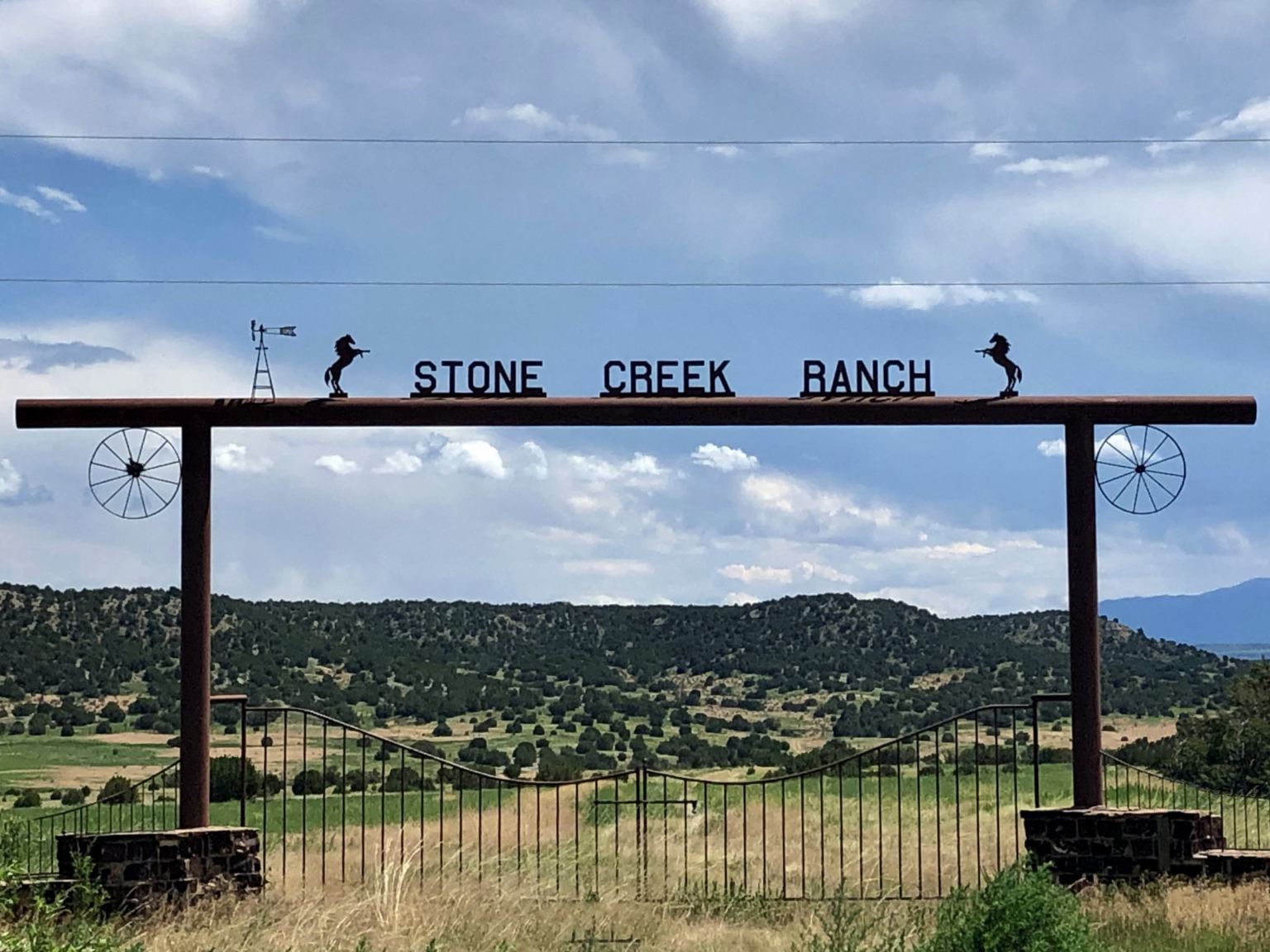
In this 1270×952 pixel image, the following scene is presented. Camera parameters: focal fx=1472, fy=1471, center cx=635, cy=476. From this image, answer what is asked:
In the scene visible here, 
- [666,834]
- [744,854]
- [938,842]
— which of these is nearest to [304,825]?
[666,834]

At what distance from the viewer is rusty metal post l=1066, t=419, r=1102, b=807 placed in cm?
1345

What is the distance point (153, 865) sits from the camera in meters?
12.7

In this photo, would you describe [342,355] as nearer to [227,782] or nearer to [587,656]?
[227,782]

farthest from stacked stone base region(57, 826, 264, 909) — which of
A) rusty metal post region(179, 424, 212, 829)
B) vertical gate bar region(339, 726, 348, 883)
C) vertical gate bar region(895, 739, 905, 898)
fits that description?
vertical gate bar region(895, 739, 905, 898)

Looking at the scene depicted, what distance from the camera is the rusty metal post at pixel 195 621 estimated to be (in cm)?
1304

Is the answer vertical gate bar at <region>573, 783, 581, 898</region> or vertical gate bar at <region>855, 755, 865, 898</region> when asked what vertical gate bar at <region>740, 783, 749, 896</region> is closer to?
vertical gate bar at <region>855, 755, 865, 898</region>

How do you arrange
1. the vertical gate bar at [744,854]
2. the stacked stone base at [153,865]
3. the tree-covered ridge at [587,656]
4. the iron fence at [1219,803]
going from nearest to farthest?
the stacked stone base at [153,865] < the vertical gate bar at [744,854] < the iron fence at [1219,803] < the tree-covered ridge at [587,656]

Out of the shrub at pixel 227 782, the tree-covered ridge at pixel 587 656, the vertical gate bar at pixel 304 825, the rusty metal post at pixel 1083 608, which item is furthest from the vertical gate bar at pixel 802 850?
the tree-covered ridge at pixel 587 656

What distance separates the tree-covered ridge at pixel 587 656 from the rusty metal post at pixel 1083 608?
129 ft

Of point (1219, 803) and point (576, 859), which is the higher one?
point (576, 859)

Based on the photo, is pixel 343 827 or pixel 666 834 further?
pixel 343 827

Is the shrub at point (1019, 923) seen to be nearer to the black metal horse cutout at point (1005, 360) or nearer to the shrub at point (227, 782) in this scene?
the black metal horse cutout at point (1005, 360)

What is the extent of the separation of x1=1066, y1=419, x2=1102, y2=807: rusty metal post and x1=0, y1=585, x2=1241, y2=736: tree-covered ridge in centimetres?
3929

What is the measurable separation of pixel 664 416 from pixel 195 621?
15.1 feet
